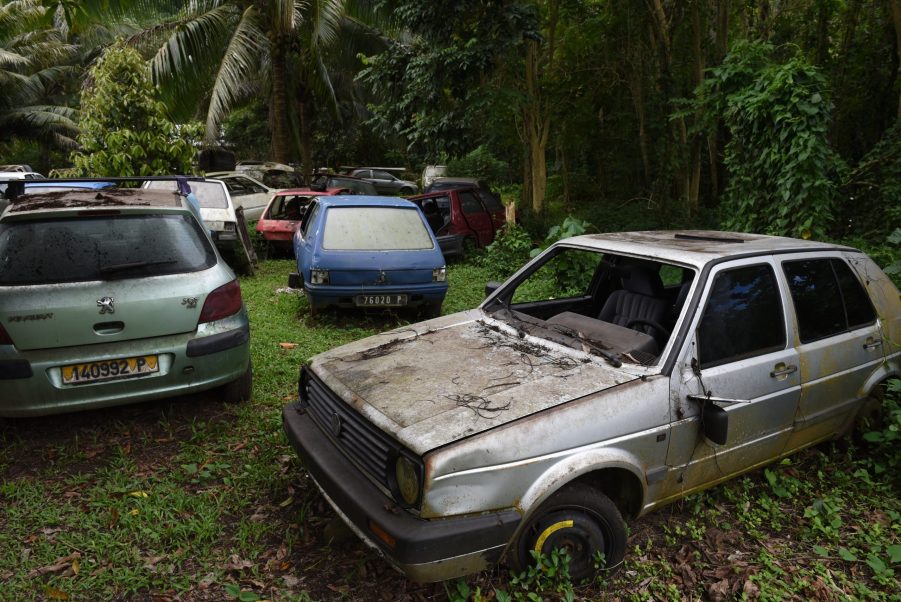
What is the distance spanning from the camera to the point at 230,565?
2865 mm

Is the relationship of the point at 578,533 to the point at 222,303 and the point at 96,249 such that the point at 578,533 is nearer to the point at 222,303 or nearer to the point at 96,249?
the point at 222,303

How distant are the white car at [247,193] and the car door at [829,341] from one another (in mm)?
12191

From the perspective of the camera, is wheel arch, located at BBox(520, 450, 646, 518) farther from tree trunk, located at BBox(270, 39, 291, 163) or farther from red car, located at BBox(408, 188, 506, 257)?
tree trunk, located at BBox(270, 39, 291, 163)

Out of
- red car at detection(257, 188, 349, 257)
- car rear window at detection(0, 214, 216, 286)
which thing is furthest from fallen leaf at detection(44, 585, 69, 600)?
red car at detection(257, 188, 349, 257)

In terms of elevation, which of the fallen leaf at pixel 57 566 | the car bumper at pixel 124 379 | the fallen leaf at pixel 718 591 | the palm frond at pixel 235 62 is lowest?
the fallen leaf at pixel 718 591

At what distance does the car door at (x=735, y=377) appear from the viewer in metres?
2.85

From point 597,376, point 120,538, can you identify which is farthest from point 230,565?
point 597,376

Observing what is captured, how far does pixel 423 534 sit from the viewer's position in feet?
7.25

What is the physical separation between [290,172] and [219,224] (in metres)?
9.22

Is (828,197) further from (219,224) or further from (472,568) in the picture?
(219,224)

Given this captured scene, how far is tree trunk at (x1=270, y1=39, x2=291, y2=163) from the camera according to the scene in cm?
1552

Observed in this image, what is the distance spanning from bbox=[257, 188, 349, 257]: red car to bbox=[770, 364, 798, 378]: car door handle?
9.01 meters

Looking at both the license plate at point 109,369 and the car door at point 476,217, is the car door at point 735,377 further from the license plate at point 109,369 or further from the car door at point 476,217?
the car door at point 476,217

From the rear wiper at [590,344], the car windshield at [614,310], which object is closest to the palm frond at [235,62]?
the car windshield at [614,310]
